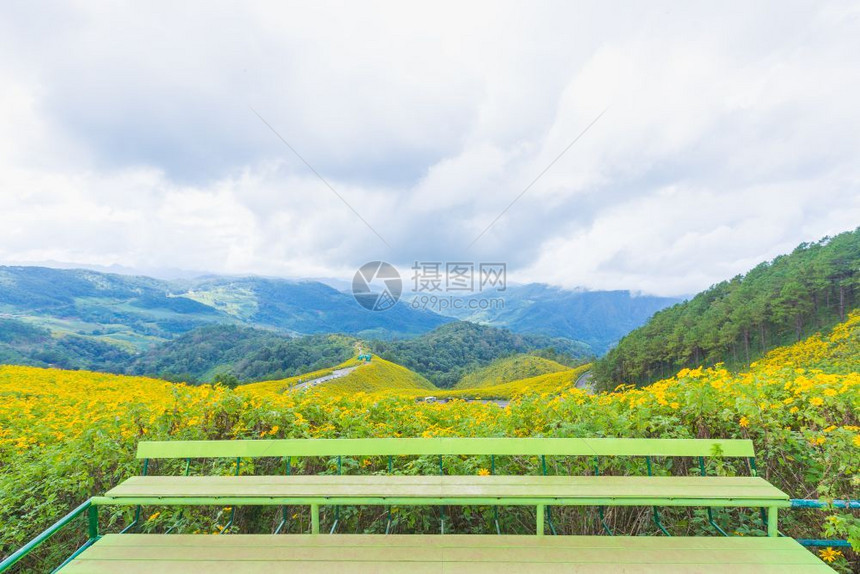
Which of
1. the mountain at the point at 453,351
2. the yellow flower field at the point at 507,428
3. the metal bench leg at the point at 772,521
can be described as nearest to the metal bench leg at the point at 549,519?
the yellow flower field at the point at 507,428

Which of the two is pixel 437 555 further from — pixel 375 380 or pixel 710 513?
pixel 375 380

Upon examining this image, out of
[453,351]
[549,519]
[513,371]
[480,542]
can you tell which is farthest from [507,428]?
[453,351]

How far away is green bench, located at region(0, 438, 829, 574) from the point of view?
2.39 metres

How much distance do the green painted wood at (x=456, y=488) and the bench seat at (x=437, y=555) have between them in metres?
0.27

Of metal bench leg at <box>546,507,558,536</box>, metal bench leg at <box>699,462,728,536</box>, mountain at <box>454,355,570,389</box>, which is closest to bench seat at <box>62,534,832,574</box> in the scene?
metal bench leg at <box>699,462,728,536</box>

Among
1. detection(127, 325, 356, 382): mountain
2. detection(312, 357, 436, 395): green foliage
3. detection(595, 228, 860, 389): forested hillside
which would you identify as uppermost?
detection(595, 228, 860, 389): forested hillside

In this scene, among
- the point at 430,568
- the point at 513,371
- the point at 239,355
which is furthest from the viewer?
the point at 239,355

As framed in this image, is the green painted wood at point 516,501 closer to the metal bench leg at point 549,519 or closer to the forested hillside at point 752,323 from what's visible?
Answer: the metal bench leg at point 549,519

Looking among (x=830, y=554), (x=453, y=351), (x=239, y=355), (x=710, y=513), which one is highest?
(x=710, y=513)

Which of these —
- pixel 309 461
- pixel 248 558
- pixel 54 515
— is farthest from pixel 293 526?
pixel 54 515

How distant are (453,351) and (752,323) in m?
79.2

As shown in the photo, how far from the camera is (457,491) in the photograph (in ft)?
9.30

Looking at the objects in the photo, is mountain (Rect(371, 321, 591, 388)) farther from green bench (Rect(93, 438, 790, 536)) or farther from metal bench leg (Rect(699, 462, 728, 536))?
metal bench leg (Rect(699, 462, 728, 536))

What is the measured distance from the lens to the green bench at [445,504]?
2387 mm
